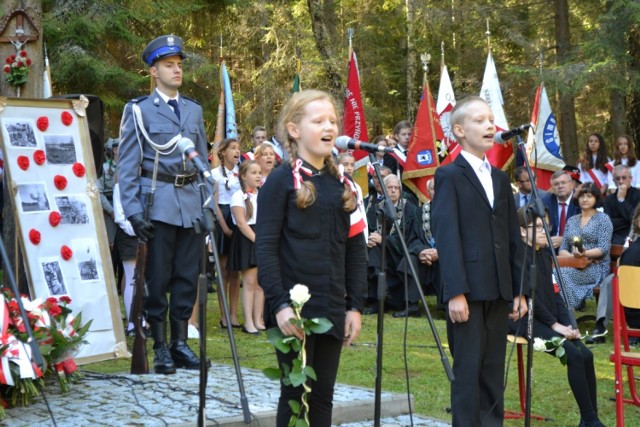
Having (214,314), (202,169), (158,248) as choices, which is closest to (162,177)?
(158,248)

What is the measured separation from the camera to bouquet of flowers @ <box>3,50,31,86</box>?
797 cm

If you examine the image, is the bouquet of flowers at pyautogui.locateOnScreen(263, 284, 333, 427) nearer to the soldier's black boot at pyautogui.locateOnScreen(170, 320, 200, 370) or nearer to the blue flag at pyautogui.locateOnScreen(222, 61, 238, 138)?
the soldier's black boot at pyautogui.locateOnScreen(170, 320, 200, 370)

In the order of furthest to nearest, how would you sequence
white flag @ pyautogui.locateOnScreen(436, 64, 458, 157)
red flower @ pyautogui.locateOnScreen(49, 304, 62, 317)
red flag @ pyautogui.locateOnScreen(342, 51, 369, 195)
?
white flag @ pyautogui.locateOnScreen(436, 64, 458, 157)
red flag @ pyautogui.locateOnScreen(342, 51, 369, 195)
red flower @ pyautogui.locateOnScreen(49, 304, 62, 317)

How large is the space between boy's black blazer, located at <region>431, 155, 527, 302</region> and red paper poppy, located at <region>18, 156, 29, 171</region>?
11.7 ft

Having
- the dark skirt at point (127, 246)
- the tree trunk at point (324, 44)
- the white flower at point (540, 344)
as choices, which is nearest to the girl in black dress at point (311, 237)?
the white flower at point (540, 344)

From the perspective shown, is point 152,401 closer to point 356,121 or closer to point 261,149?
point 261,149

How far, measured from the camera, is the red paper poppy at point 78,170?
7.64 meters

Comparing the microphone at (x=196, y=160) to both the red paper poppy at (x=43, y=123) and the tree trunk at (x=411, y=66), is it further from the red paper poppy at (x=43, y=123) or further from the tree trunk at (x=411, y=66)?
the tree trunk at (x=411, y=66)

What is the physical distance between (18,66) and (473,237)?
15.2 ft

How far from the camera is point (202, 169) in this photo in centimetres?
468

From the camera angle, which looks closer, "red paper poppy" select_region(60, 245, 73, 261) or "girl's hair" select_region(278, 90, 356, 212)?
"girl's hair" select_region(278, 90, 356, 212)

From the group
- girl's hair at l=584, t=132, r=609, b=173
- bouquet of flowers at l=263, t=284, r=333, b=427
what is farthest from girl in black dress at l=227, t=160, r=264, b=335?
girl's hair at l=584, t=132, r=609, b=173

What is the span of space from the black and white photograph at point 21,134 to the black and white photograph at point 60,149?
4.9 inches

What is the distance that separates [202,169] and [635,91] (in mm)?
15850
